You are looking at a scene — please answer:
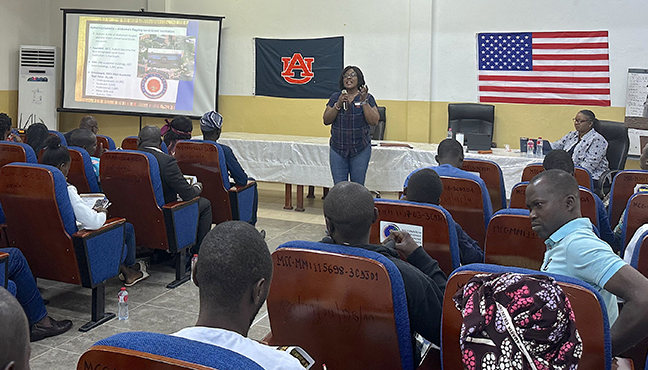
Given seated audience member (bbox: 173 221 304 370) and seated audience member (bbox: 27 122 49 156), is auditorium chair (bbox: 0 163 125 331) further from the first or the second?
seated audience member (bbox: 173 221 304 370)

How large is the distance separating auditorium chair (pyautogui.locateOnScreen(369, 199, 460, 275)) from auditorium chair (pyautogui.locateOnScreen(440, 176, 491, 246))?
829mm

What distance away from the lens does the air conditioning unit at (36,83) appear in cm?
907

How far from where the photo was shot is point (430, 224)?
8.29ft

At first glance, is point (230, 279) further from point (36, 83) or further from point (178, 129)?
point (36, 83)

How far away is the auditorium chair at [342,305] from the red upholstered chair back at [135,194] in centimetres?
221

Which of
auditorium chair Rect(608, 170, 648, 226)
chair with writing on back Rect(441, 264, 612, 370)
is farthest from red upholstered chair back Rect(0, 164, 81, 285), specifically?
auditorium chair Rect(608, 170, 648, 226)

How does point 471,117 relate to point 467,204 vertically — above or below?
above

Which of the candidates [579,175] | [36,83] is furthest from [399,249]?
[36,83]

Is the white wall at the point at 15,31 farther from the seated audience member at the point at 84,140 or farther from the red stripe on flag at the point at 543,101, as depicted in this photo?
the red stripe on flag at the point at 543,101

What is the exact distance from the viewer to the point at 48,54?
917cm

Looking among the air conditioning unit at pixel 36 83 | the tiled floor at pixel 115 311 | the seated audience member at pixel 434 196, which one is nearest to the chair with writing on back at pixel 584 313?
the seated audience member at pixel 434 196

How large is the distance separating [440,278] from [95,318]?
2.15 metres

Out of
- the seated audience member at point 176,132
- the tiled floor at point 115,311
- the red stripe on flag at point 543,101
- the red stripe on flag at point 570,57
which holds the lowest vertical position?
the tiled floor at point 115,311

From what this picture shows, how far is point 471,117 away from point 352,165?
2.22 meters
